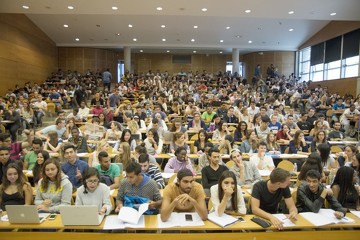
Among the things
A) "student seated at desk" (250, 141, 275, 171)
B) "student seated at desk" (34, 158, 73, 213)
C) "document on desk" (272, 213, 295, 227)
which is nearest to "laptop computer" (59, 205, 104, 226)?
"student seated at desk" (34, 158, 73, 213)

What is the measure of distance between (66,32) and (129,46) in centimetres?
399

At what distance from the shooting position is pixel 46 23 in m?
16.3

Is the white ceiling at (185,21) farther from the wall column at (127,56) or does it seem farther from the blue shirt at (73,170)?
Result: the blue shirt at (73,170)

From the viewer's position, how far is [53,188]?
3.46 meters

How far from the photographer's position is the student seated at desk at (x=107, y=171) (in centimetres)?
416

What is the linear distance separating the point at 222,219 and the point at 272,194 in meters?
0.69

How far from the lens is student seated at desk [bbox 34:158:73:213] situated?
3410 millimetres

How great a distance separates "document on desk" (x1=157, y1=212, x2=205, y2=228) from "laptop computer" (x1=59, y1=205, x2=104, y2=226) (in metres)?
0.61

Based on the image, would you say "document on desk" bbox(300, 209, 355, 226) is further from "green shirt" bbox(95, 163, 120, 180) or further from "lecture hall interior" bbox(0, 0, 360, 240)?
"green shirt" bbox(95, 163, 120, 180)

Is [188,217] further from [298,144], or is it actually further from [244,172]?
[298,144]

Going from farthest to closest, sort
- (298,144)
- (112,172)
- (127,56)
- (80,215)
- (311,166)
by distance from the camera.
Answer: (127,56) < (298,144) < (112,172) < (311,166) < (80,215)

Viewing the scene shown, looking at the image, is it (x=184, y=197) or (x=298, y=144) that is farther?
(x=298, y=144)

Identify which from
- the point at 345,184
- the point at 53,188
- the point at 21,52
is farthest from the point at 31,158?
the point at 21,52

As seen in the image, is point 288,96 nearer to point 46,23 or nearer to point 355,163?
point 355,163
